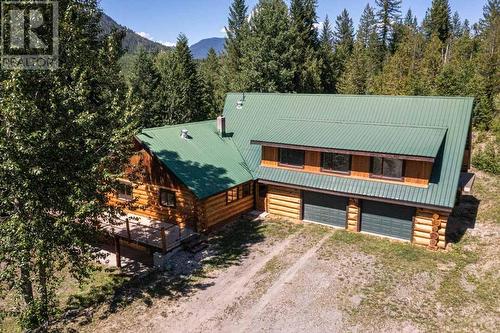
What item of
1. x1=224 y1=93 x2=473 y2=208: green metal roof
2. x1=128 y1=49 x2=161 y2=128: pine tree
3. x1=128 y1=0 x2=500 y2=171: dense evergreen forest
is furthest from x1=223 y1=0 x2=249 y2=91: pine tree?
x1=224 y1=93 x2=473 y2=208: green metal roof

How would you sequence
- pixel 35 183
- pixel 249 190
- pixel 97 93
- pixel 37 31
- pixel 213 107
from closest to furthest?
pixel 35 183 < pixel 37 31 < pixel 97 93 < pixel 249 190 < pixel 213 107

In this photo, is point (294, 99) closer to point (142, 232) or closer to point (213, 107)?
point (142, 232)

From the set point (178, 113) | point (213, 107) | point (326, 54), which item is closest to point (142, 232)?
point (178, 113)

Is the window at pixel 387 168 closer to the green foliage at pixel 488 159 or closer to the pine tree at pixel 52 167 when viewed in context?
the pine tree at pixel 52 167

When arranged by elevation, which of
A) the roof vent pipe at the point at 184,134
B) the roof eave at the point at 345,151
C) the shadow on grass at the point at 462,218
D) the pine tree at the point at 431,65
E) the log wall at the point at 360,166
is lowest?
the shadow on grass at the point at 462,218

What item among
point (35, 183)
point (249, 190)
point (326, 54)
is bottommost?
point (249, 190)

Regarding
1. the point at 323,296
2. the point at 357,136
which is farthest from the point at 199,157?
the point at 323,296

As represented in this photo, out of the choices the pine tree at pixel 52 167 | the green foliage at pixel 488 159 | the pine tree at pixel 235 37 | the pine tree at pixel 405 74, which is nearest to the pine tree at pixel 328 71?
the pine tree at pixel 405 74
